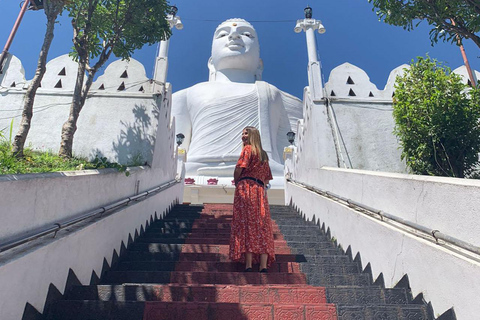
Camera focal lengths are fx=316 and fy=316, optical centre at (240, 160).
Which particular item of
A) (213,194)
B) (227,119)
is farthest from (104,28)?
(227,119)

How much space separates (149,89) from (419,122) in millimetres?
5403

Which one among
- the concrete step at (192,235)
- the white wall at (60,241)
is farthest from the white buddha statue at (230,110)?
the white wall at (60,241)

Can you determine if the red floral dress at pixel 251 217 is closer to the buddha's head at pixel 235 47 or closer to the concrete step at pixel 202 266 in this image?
the concrete step at pixel 202 266

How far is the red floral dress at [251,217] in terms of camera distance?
3018mm

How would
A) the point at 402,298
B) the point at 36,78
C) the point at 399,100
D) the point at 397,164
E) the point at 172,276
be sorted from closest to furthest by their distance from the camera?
the point at 402,298
the point at 172,276
the point at 36,78
the point at 399,100
the point at 397,164

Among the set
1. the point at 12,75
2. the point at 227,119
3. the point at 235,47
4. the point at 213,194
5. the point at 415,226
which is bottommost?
the point at 213,194

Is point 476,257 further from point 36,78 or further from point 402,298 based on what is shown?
point 36,78

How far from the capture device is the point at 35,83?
3.90 m

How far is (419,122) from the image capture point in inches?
208

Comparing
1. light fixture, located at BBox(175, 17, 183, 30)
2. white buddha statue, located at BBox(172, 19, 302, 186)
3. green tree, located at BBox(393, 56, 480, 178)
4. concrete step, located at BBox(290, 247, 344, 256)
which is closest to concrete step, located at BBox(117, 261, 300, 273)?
concrete step, located at BBox(290, 247, 344, 256)

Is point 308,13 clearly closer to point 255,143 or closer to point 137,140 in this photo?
point 137,140

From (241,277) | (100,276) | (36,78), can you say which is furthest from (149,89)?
(241,277)

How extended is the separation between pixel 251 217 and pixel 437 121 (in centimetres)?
391

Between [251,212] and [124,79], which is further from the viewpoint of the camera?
[124,79]
